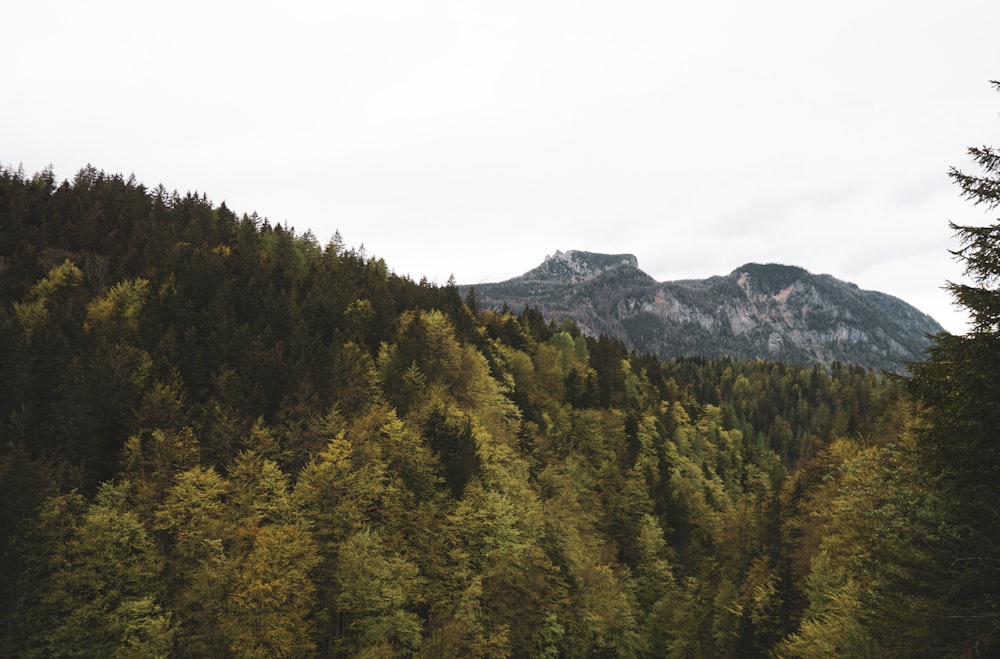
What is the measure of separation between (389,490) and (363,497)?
217 cm

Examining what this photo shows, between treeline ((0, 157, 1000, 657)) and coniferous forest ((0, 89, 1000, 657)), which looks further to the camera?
treeline ((0, 157, 1000, 657))

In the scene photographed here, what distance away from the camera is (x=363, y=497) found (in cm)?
4091

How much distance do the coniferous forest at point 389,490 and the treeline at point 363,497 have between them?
23 centimetres

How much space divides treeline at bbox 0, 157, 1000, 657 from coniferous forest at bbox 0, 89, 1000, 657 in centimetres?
23

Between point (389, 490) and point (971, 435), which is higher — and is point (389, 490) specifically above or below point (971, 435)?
below

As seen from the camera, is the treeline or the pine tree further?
the treeline

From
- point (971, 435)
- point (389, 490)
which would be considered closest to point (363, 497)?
point (389, 490)

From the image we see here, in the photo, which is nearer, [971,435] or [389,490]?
[971,435]

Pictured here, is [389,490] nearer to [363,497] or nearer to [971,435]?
[363,497]

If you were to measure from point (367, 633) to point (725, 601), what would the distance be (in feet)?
106

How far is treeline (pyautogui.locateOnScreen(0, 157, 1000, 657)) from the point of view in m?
28.7

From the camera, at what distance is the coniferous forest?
512 inches

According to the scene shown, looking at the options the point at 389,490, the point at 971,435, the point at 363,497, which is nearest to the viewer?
the point at 971,435

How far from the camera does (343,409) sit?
54.4 metres
